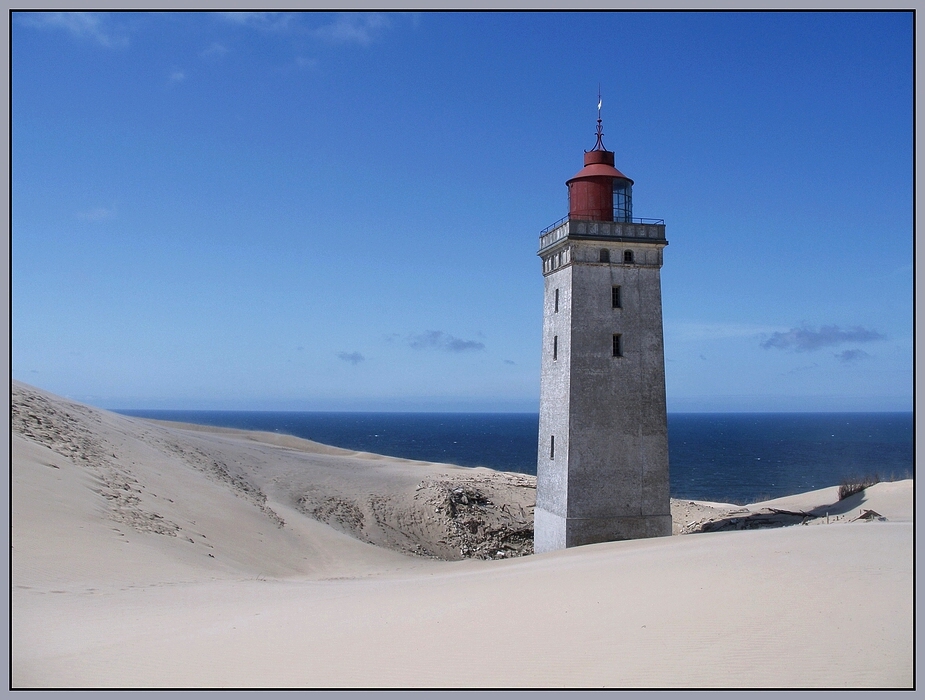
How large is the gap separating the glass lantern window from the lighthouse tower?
51 mm

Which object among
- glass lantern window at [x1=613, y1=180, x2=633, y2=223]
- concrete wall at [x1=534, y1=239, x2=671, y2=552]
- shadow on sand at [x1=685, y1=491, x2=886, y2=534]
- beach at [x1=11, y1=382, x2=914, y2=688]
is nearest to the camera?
beach at [x1=11, y1=382, x2=914, y2=688]

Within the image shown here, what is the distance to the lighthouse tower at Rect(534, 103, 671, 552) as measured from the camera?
2281 centimetres

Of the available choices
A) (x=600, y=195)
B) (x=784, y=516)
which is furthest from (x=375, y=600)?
(x=784, y=516)

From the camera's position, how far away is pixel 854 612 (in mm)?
9828

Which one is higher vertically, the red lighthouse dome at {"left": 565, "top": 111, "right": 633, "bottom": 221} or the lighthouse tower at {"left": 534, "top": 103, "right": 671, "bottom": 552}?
the red lighthouse dome at {"left": 565, "top": 111, "right": 633, "bottom": 221}

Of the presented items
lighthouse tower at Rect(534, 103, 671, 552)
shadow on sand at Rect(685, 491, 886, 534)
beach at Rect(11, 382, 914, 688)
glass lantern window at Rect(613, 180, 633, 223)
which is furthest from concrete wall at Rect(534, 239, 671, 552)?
shadow on sand at Rect(685, 491, 886, 534)

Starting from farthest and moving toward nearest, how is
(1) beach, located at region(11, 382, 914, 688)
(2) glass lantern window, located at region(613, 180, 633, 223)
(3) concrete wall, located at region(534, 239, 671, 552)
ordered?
1. (2) glass lantern window, located at region(613, 180, 633, 223)
2. (3) concrete wall, located at region(534, 239, 671, 552)
3. (1) beach, located at region(11, 382, 914, 688)

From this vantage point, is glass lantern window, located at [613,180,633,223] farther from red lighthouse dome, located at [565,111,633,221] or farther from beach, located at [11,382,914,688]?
beach, located at [11,382,914,688]

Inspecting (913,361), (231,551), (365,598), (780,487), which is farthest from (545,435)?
(780,487)

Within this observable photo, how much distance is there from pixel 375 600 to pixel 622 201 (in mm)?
16754

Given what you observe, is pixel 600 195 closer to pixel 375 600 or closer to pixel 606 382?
pixel 606 382

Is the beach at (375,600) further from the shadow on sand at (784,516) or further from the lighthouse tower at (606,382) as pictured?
the lighthouse tower at (606,382)

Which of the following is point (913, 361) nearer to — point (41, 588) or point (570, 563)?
point (570, 563)

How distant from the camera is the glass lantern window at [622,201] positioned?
959 inches
